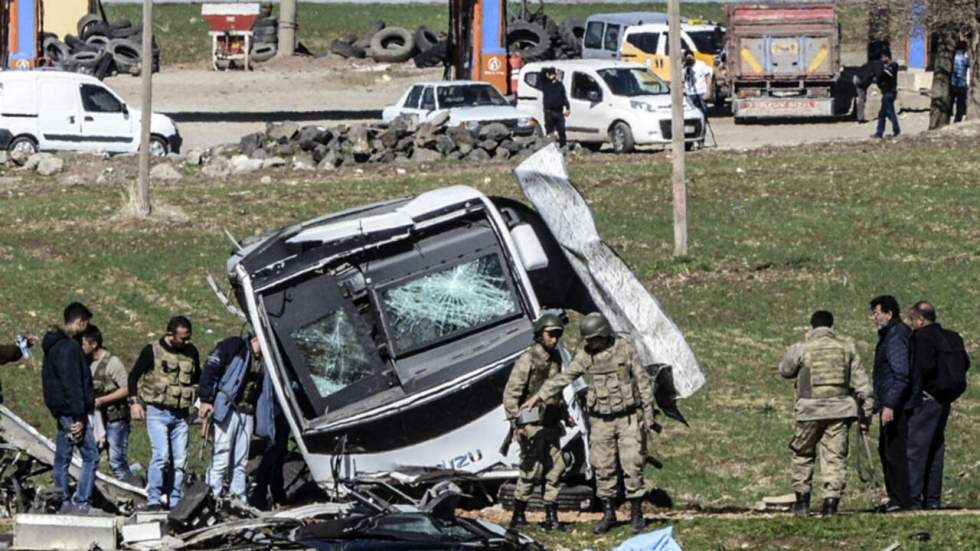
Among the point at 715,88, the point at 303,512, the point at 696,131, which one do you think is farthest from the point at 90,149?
the point at 303,512

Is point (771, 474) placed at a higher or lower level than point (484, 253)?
lower

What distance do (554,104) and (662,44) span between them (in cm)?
1290

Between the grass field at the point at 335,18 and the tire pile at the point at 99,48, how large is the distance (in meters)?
3.03

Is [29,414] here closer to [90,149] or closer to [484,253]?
[484,253]

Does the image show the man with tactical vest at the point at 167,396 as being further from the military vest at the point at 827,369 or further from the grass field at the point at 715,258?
the military vest at the point at 827,369

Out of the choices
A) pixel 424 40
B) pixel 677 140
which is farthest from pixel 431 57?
pixel 677 140

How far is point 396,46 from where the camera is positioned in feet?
196

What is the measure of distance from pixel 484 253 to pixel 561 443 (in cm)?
151

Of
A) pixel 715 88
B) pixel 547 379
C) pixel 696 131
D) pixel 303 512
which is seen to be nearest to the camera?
pixel 303 512

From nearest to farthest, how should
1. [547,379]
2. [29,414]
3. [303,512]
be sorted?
[303,512], [547,379], [29,414]

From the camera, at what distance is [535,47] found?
5412cm

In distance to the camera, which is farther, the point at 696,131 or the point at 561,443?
the point at 696,131

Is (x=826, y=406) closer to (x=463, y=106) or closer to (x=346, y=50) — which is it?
(x=463, y=106)

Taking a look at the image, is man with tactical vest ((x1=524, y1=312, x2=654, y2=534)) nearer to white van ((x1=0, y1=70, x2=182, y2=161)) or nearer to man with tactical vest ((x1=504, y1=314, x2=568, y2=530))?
man with tactical vest ((x1=504, y1=314, x2=568, y2=530))
